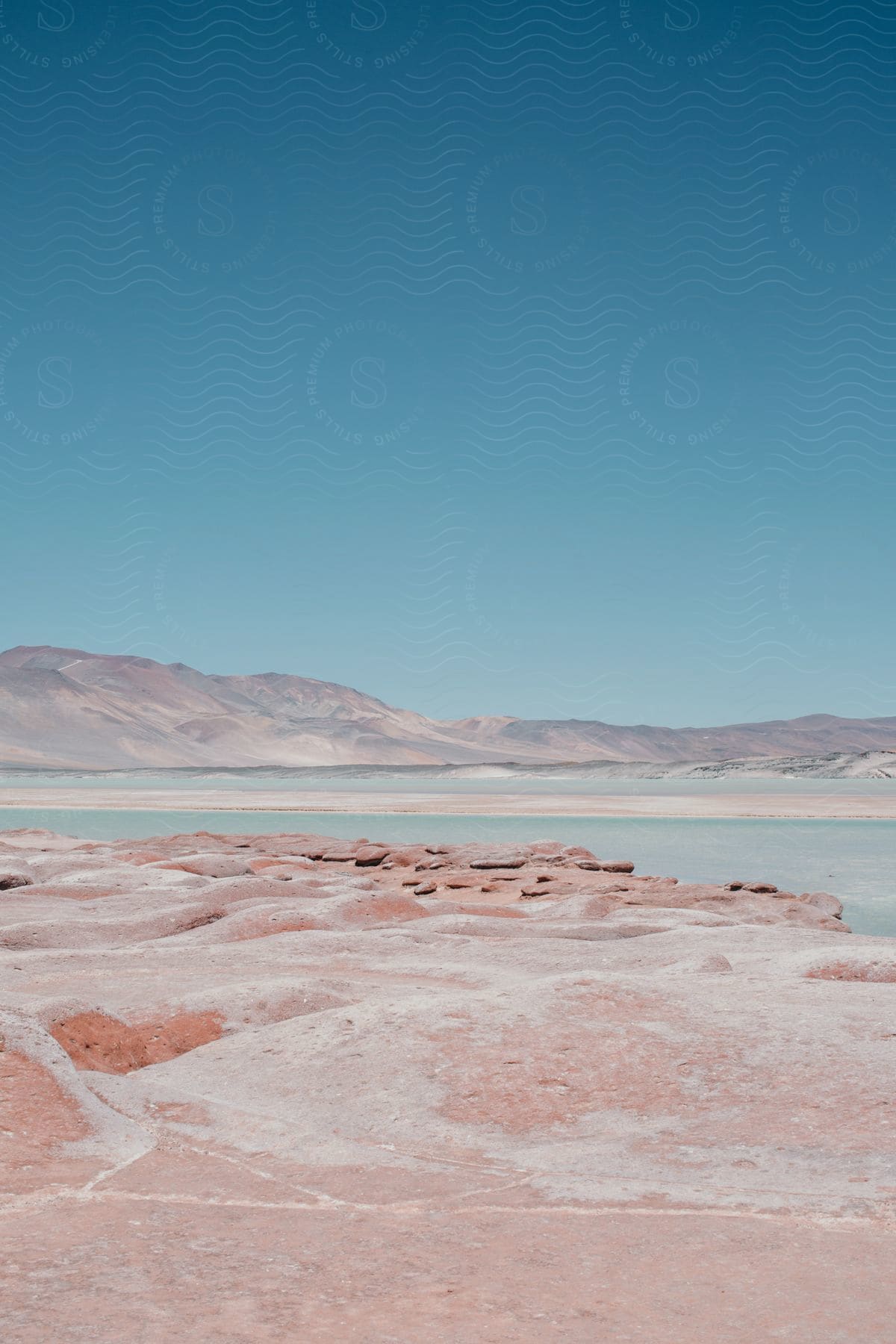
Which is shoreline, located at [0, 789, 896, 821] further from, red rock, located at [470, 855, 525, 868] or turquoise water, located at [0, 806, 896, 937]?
red rock, located at [470, 855, 525, 868]

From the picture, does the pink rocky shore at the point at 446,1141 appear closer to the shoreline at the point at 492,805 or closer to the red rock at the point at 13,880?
the red rock at the point at 13,880

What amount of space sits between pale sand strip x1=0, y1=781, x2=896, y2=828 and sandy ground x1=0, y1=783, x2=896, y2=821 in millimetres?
36

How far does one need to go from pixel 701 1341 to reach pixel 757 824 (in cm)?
3475

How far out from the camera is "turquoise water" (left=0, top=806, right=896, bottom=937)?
20188 millimetres

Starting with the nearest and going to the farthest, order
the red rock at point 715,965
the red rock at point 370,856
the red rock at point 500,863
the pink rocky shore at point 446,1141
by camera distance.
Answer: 1. the pink rocky shore at point 446,1141
2. the red rock at point 715,965
3. the red rock at point 500,863
4. the red rock at point 370,856

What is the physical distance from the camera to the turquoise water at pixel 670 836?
20188 mm

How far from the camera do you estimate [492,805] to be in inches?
2021

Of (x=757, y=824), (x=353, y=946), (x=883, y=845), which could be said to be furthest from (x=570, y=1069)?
(x=757, y=824)

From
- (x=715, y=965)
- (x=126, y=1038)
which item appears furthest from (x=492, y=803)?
(x=126, y=1038)

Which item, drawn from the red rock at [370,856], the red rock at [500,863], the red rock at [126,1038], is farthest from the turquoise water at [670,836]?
the red rock at [126,1038]

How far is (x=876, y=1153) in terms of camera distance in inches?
184

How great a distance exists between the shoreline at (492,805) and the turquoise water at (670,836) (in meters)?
1.69

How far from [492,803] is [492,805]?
5.25 ft

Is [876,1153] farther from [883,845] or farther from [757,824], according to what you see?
[757,824]
